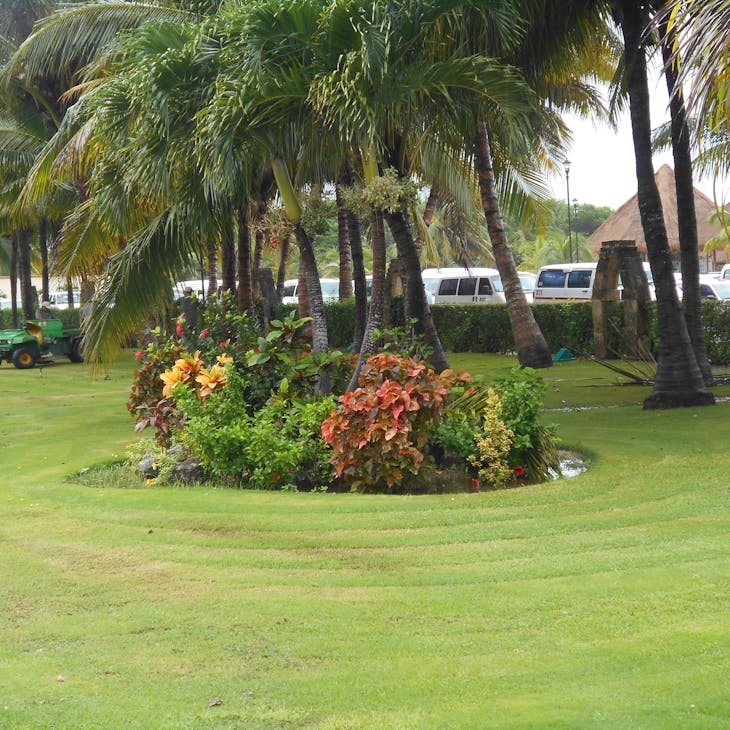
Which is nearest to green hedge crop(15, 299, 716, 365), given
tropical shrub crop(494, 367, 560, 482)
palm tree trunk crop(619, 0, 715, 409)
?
palm tree trunk crop(619, 0, 715, 409)

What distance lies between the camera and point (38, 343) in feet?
92.2

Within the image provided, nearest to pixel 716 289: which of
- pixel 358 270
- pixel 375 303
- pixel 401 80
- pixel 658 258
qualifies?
pixel 658 258

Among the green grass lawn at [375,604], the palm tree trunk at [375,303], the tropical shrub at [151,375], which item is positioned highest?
the palm tree trunk at [375,303]

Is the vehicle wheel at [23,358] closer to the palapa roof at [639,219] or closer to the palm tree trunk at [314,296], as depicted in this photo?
the palm tree trunk at [314,296]

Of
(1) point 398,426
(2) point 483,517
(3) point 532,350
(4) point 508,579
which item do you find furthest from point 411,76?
(3) point 532,350

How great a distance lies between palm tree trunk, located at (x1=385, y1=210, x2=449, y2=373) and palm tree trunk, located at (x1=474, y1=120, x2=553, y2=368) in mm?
3850

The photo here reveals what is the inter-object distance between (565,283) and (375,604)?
24.9m

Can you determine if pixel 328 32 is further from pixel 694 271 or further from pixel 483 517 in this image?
pixel 694 271

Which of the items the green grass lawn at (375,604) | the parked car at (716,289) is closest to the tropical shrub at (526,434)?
the green grass lawn at (375,604)

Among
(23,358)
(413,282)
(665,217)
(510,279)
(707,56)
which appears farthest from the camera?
(665,217)

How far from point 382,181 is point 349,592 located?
5.56m

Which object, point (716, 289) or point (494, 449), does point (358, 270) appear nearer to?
point (494, 449)

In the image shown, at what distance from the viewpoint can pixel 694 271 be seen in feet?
48.5

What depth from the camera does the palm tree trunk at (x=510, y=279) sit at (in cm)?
1878
